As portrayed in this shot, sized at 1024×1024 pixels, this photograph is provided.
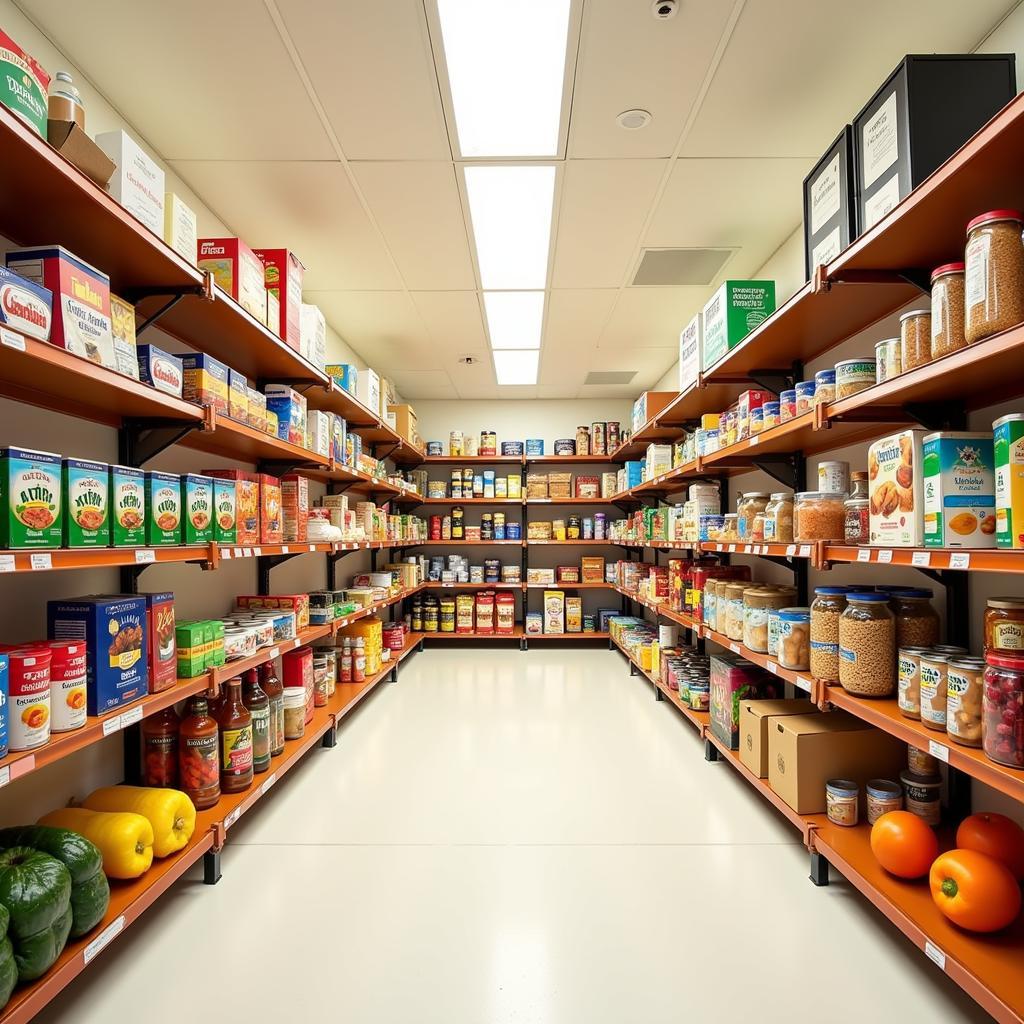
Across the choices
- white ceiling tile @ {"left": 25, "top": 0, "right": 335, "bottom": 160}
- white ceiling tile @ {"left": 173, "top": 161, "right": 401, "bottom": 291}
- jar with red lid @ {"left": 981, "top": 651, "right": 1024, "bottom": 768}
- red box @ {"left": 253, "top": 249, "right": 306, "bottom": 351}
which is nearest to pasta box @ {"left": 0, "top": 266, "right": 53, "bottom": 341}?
white ceiling tile @ {"left": 25, "top": 0, "right": 335, "bottom": 160}

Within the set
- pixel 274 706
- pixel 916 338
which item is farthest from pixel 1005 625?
pixel 274 706

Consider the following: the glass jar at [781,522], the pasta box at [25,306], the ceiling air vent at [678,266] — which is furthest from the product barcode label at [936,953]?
the ceiling air vent at [678,266]

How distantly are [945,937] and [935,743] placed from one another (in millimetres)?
511

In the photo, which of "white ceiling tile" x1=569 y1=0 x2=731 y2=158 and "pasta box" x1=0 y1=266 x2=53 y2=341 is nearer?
"pasta box" x1=0 y1=266 x2=53 y2=341

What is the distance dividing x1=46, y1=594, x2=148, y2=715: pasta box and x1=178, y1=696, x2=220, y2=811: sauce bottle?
43 cm

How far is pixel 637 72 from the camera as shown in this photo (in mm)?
2369

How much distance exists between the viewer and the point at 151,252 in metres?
1.97

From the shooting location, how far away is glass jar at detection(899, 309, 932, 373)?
1713 mm

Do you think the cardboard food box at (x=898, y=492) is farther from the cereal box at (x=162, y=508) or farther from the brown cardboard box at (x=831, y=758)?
the cereal box at (x=162, y=508)

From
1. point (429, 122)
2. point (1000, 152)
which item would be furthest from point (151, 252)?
point (1000, 152)

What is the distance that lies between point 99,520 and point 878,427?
3.05 m

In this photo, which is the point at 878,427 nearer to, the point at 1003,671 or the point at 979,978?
the point at 1003,671

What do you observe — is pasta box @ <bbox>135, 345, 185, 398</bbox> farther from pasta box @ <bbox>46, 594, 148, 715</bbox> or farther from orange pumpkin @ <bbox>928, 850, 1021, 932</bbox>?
orange pumpkin @ <bbox>928, 850, 1021, 932</bbox>

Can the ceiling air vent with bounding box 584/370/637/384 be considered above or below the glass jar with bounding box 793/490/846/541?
above
